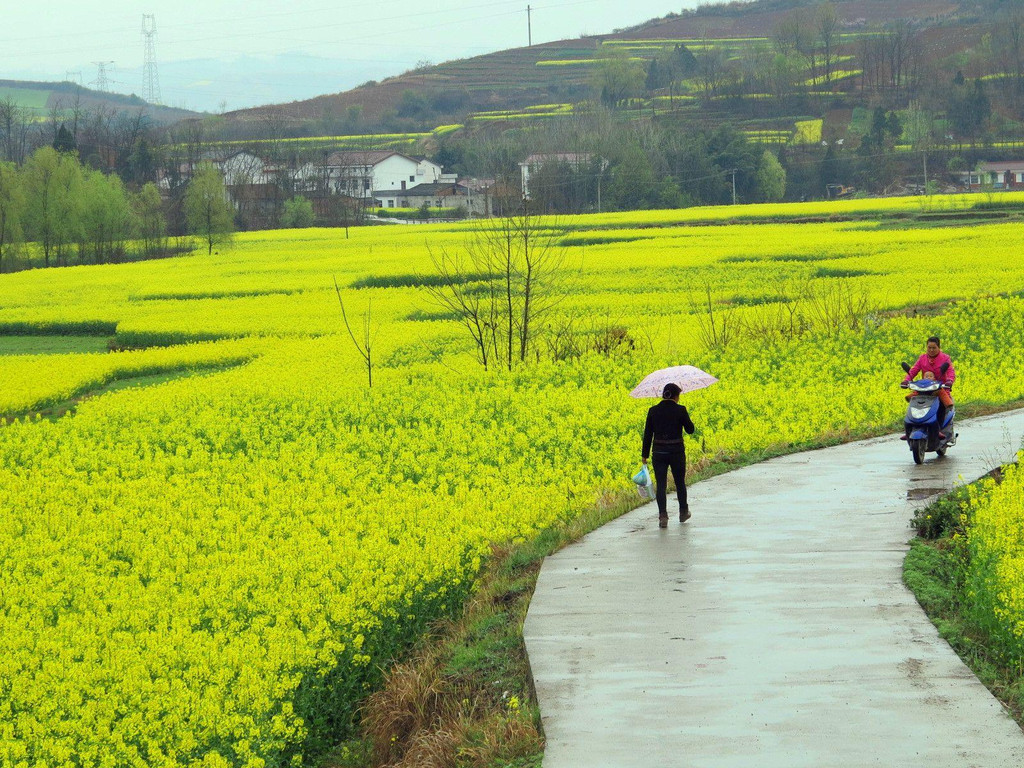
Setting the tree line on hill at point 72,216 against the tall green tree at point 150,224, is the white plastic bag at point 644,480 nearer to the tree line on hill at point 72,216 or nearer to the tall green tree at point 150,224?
the tree line on hill at point 72,216

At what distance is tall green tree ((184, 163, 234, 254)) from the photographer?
3061 inches

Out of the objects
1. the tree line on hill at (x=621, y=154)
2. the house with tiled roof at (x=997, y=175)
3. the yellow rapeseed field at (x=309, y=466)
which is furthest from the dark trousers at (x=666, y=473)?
the house with tiled roof at (x=997, y=175)

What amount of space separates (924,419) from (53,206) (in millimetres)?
69725

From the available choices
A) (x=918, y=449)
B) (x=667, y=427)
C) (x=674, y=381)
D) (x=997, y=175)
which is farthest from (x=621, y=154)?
(x=667, y=427)

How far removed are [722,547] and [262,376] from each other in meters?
17.8

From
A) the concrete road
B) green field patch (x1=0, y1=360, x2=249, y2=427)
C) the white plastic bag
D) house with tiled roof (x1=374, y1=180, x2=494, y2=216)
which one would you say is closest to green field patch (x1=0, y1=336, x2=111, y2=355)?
green field patch (x1=0, y1=360, x2=249, y2=427)

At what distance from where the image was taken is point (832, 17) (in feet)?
608

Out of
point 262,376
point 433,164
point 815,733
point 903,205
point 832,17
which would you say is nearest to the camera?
point 815,733

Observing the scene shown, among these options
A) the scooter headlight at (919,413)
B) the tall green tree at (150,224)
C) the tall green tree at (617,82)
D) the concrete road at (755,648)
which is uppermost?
the tall green tree at (617,82)

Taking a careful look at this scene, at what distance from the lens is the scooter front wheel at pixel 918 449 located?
44.8ft

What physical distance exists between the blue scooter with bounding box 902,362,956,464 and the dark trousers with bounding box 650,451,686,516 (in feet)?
11.0

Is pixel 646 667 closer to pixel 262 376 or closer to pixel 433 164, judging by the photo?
pixel 262 376

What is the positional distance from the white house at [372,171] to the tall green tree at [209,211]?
43344 mm

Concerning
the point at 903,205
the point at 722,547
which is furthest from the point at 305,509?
the point at 903,205
